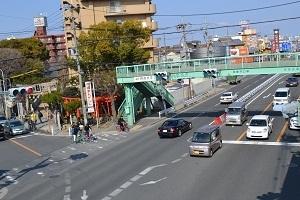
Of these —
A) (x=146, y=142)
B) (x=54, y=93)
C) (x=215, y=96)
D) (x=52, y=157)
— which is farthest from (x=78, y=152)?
(x=215, y=96)

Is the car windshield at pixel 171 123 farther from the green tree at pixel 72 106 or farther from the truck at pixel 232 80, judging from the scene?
the truck at pixel 232 80

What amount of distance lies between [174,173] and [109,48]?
30.6 metres

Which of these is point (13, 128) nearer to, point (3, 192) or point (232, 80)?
point (3, 192)

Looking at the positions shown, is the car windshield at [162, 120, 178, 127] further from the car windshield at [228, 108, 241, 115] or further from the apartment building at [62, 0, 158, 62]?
the apartment building at [62, 0, 158, 62]

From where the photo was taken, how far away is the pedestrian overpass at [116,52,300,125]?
129ft

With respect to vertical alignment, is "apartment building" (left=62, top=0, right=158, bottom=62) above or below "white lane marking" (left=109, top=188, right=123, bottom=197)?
above

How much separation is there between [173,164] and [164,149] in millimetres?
5070

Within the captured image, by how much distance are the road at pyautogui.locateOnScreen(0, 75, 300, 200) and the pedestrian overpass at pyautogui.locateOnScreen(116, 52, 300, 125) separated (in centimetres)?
670

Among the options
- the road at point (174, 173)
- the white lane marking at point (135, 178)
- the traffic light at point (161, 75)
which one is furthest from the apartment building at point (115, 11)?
the white lane marking at point (135, 178)

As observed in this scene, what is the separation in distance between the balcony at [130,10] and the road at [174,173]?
42567mm

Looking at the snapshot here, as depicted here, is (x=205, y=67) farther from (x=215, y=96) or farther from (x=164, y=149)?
(x=215, y=96)

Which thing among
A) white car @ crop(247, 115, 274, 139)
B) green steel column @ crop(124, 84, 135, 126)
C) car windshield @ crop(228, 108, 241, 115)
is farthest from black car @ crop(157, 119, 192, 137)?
green steel column @ crop(124, 84, 135, 126)

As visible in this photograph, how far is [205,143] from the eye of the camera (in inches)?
1093

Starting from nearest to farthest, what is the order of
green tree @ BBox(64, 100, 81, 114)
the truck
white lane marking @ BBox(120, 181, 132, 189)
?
white lane marking @ BBox(120, 181, 132, 189)
green tree @ BBox(64, 100, 81, 114)
the truck
